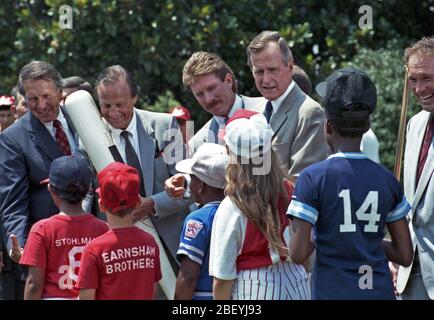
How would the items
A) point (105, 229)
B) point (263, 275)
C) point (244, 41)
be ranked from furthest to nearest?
1. point (244, 41)
2. point (105, 229)
3. point (263, 275)

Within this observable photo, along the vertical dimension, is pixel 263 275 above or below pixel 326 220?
below

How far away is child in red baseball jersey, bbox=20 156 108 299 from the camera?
17.2 feet

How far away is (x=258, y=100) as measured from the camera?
6.51 m

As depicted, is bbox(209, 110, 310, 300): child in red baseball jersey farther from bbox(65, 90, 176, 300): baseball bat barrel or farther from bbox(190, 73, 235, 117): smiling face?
bbox(65, 90, 176, 300): baseball bat barrel

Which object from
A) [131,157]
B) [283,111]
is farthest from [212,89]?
[131,157]

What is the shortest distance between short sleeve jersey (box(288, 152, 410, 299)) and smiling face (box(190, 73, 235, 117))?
1.74 m

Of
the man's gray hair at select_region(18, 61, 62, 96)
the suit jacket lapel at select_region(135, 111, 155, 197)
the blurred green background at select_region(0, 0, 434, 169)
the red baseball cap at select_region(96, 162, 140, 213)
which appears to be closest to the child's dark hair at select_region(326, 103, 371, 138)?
the red baseball cap at select_region(96, 162, 140, 213)

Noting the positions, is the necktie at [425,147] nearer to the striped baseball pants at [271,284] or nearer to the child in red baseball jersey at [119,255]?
the striped baseball pants at [271,284]

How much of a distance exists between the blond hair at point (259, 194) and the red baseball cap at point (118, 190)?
484mm

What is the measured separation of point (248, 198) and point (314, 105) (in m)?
1.23

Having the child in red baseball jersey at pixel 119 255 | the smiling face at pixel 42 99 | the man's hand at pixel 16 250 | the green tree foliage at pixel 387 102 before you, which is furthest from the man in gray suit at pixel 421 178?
the green tree foliage at pixel 387 102

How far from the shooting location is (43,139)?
248 inches
